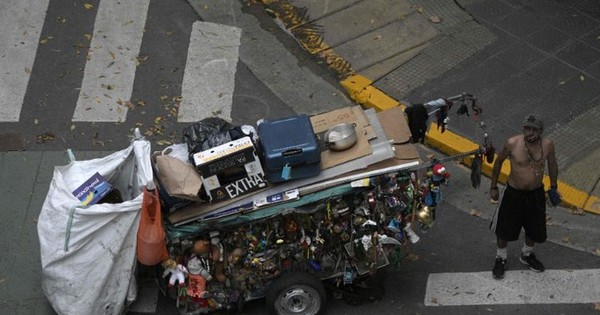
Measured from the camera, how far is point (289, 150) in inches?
300

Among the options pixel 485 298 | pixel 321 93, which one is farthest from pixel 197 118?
pixel 485 298

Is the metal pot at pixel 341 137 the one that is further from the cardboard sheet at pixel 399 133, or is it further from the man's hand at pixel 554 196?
the man's hand at pixel 554 196

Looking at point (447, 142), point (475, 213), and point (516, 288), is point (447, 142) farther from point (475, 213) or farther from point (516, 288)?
point (516, 288)

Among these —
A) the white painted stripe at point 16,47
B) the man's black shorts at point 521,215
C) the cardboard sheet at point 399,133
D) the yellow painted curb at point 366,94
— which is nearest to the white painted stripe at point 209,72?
the yellow painted curb at point 366,94

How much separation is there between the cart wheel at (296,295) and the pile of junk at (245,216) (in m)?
0.01

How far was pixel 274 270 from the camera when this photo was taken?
8.04 meters

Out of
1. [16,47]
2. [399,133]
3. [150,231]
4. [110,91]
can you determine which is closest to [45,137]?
[110,91]

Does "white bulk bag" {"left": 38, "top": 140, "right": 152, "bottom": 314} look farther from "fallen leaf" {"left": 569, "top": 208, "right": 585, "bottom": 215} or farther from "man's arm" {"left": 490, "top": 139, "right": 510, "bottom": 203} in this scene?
"fallen leaf" {"left": 569, "top": 208, "right": 585, "bottom": 215}

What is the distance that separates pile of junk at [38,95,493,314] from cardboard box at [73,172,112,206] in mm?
11

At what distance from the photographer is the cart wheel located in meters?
7.95

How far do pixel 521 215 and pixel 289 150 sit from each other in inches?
→ 88.6

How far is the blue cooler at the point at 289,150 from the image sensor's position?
7.61m

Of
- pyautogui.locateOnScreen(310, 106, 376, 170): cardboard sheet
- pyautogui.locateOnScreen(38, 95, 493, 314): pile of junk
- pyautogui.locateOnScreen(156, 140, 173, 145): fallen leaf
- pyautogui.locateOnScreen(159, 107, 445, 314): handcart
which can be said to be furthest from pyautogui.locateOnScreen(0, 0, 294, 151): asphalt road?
pyautogui.locateOnScreen(159, 107, 445, 314): handcart

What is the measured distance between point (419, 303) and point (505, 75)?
3492mm
